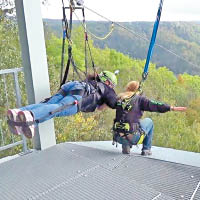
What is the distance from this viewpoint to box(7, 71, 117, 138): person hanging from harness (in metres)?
2.14

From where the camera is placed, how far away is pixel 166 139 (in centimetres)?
753

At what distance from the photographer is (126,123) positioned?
2.55 meters

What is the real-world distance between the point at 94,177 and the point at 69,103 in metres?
0.58

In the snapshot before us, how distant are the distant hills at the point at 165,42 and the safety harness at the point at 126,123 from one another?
249 centimetres

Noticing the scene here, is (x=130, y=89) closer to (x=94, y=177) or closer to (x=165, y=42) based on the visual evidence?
(x=94, y=177)

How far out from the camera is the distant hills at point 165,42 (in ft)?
17.0

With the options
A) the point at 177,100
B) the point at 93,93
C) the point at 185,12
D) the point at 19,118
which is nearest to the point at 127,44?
the point at 185,12

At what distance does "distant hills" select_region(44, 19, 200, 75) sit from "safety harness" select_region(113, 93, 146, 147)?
8.18 ft

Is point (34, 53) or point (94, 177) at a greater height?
point (34, 53)

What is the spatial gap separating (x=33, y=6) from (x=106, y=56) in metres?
3.90

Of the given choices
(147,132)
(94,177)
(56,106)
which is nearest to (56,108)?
(56,106)

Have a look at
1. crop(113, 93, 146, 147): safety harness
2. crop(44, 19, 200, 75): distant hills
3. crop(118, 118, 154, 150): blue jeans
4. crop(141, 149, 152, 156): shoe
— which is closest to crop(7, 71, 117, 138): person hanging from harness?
crop(113, 93, 146, 147): safety harness

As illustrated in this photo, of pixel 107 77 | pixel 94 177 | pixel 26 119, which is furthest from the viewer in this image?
pixel 107 77

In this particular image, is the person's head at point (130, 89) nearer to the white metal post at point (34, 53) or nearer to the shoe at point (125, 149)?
A: the shoe at point (125, 149)
